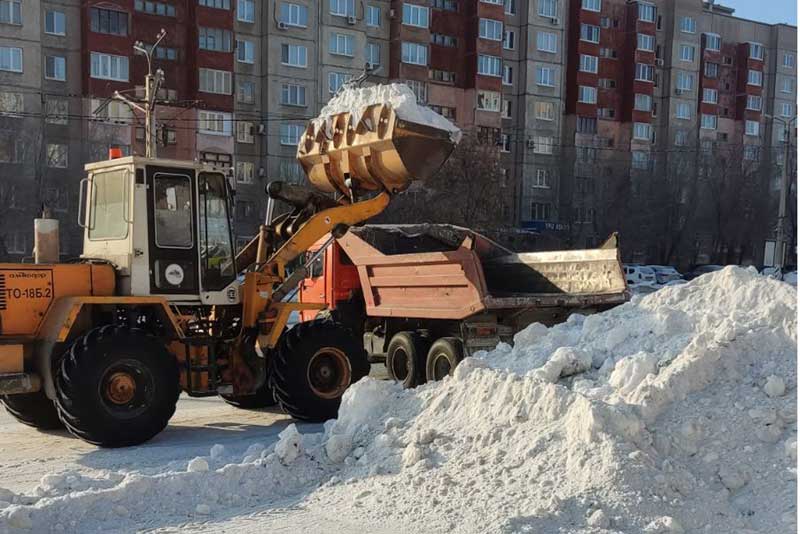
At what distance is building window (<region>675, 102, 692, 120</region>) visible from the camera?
2283 inches

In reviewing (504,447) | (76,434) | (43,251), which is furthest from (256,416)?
(504,447)

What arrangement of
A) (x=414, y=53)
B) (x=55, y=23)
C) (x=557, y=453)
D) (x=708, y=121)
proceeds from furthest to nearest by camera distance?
(x=708, y=121) < (x=414, y=53) < (x=55, y=23) < (x=557, y=453)

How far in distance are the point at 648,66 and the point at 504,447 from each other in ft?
180

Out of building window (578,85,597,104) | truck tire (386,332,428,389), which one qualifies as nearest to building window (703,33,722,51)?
building window (578,85,597,104)

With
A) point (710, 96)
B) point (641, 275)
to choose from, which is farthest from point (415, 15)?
point (710, 96)

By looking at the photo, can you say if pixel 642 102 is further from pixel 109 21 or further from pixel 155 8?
pixel 109 21

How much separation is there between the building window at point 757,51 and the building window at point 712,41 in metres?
3.32

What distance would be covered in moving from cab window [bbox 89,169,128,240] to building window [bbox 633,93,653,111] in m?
51.6

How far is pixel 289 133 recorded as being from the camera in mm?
42375

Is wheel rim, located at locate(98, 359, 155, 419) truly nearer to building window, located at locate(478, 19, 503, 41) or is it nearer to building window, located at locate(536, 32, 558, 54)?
building window, located at locate(478, 19, 503, 41)

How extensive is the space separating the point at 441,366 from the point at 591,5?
4852cm

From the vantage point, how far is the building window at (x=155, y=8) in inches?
1495

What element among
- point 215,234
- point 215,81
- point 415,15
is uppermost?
point 415,15

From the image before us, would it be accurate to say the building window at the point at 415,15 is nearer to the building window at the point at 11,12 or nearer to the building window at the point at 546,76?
the building window at the point at 546,76
